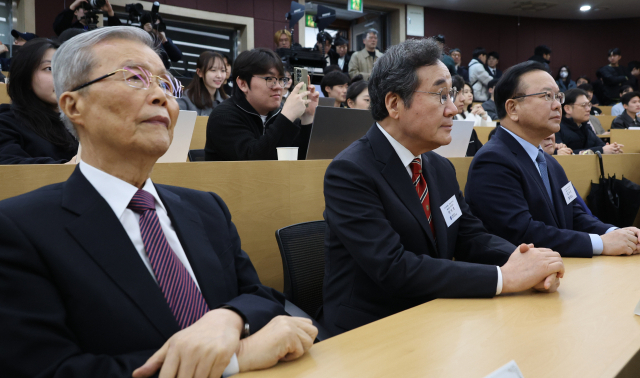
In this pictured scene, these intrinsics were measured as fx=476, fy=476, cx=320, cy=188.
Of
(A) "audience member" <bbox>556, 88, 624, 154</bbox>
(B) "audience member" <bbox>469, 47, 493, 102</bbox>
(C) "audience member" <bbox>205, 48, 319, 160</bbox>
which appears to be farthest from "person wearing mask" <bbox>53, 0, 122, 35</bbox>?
(B) "audience member" <bbox>469, 47, 493, 102</bbox>

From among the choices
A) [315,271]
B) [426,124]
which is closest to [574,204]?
[426,124]

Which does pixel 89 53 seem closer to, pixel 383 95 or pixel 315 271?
pixel 383 95

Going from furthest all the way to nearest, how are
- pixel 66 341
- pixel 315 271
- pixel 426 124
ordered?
1. pixel 315 271
2. pixel 426 124
3. pixel 66 341

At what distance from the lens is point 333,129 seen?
239cm

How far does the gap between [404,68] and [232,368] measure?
1114 mm

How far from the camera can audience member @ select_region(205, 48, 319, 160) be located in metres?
2.54

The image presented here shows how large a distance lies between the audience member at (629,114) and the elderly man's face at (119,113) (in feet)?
23.1

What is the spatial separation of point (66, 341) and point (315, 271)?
1006 mm

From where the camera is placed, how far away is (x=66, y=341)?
30.5 inches

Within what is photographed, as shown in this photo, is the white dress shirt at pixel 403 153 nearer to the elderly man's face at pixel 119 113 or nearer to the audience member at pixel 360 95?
the elderly man's face at pixel 119 113

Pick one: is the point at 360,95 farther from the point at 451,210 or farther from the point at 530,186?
the point at 451,210

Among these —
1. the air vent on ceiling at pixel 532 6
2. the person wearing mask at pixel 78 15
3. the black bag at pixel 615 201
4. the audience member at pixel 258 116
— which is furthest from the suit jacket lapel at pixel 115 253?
the air vent on ceiling at pixel 532 6

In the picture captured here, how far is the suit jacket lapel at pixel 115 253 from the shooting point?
85 centimetres

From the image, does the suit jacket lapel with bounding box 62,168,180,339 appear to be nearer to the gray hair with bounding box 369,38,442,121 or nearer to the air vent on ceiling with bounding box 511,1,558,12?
the gray hair with bounding box 369,38,442,121
